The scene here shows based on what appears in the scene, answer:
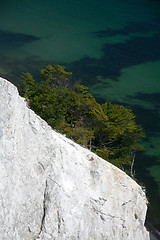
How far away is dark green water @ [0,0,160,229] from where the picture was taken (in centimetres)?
3579

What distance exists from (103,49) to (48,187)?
44.2 meters

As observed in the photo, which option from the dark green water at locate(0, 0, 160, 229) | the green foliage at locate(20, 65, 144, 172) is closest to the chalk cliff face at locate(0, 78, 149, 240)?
the green foliage at locate(20, 65, 144, 172)

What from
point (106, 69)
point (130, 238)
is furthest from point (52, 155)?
point (106, 69)

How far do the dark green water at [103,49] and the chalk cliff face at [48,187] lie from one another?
1208cm

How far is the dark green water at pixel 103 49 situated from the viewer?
3579 centimetres

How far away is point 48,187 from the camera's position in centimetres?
1053

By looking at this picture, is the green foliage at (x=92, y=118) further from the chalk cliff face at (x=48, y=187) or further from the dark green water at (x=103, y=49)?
the chalk cliff face at (x=48, y=187)

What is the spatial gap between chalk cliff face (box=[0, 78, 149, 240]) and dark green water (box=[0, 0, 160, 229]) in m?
12.1

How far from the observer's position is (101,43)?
54.2 metres

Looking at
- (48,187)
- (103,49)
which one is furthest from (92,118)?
(103,49)

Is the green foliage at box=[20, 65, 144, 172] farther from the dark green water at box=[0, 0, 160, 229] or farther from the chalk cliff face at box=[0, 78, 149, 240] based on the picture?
the chalk cliff face at box=[0, 78, 149, 240]

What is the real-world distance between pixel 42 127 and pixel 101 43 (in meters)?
45.3

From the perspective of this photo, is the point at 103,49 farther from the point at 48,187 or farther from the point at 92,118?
the point at 48,187

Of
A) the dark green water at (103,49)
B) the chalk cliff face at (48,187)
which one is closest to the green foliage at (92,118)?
the dark green water at (103,49)
